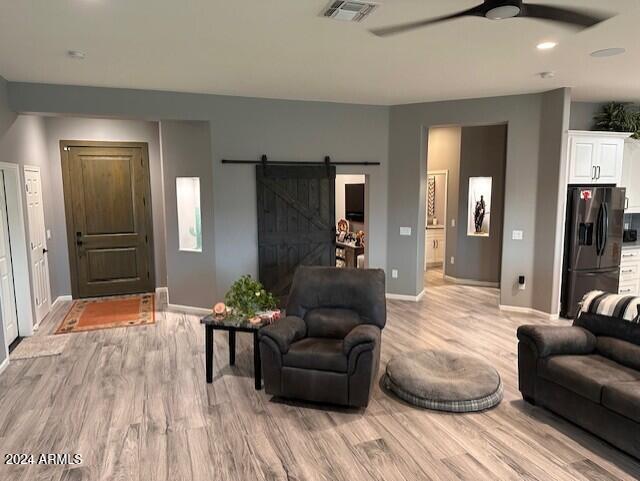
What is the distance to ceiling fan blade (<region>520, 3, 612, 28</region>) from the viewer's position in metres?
2.51

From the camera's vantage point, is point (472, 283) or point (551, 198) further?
point (472, 283)

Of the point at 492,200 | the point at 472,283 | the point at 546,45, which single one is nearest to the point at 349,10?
the point at 546,45

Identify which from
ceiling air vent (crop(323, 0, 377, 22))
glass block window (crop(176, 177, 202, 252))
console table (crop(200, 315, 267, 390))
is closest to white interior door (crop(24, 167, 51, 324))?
glass block window (crop(176, 177, 202, 252))

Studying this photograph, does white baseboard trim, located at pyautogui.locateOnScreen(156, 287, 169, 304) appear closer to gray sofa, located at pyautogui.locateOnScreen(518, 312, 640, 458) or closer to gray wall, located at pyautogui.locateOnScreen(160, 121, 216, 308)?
gray wall, located at pyautogui.locateOnScreen(160, 121, 216, 308)

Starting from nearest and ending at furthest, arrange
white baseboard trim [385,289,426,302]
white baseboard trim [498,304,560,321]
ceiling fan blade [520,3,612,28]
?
1. ceiling fan blade [520,3,612,28]
2. white baseboard trim [498,304,560,321]
3. white baseboard trim [385,289,426,302]

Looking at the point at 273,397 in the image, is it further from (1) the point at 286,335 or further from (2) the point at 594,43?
(2) the point at 594,43

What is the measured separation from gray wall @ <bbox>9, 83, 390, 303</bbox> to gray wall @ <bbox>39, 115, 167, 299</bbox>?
166 centimetres

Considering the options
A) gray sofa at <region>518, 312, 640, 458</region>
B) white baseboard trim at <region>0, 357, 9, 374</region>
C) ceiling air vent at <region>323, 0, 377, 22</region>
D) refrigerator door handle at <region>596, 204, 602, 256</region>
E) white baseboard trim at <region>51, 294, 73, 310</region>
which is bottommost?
white baseboard trim at <region>0, 357, 9, 374</region>

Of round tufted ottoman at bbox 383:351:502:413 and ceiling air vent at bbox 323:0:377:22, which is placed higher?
ceiling air vent at bbox 323:0:377:22

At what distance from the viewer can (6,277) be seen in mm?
4730

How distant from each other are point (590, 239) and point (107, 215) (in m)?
6.98

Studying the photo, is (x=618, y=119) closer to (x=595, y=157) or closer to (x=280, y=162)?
(x=595, y=157)

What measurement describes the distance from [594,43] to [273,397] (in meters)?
4.03

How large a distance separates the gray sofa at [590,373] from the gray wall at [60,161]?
19.3 feet
